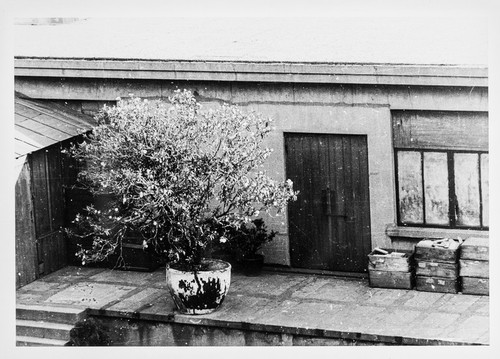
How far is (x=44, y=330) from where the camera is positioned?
12.8 m

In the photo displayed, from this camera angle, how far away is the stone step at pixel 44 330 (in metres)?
12.7

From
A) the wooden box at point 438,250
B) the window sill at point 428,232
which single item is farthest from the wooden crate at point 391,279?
the window sill at point 428,232

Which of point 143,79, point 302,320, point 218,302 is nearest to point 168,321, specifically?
point 218,302

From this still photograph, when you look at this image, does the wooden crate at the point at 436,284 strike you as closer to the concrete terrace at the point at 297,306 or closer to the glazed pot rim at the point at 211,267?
the concrete terrace at the point at 297,306

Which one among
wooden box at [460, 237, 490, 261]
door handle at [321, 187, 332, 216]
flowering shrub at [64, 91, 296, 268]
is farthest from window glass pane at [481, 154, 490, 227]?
flowering shrub at [64, 91, 296, 268]

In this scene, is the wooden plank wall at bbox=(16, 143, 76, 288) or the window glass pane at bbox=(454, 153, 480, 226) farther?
the wooden plank wall at bbox=(16, 143, 76, 288)

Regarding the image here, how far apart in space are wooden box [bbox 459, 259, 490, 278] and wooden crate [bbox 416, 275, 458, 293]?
174mm

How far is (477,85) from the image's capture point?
12.8 metres

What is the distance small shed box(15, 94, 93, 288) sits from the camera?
13586 millimetres

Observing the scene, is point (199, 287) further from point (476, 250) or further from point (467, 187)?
point (467, 187)

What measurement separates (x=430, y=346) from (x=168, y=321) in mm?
3328

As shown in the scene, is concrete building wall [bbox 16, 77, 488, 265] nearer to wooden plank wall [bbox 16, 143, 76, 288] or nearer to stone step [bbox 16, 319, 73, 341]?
wooden plank wall [bbox 16, 143, 76, 288]

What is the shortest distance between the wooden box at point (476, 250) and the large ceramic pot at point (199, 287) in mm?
3093
